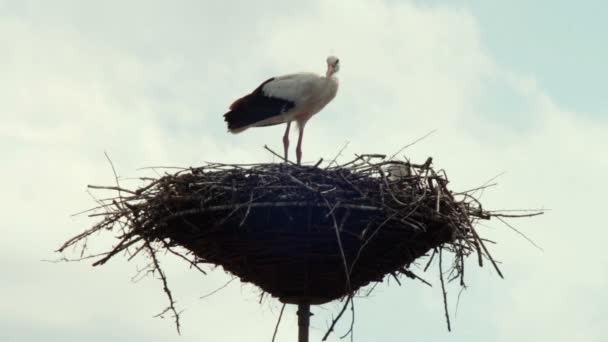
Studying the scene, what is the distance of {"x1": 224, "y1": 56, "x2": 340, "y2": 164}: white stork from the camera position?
8.80 metres

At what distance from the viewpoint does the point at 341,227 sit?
5.94m

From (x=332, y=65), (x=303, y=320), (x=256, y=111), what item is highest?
(x=332, y=65)

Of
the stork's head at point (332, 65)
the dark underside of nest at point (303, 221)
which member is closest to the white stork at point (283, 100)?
the stork's head at point (332, 65)

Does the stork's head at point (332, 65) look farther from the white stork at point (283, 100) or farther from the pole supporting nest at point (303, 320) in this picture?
Result: the pole supporting nest at point (303, 320)

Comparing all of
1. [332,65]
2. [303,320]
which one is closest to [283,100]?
[332,65]

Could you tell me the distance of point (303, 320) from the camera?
258 inches

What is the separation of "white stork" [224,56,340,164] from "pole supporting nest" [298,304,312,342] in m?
2.58

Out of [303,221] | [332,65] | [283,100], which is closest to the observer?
[303,221]

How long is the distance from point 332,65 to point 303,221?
3.14m

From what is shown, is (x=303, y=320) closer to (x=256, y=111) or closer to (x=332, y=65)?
(x=256, y=111)

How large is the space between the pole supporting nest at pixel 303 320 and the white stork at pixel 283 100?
258cm

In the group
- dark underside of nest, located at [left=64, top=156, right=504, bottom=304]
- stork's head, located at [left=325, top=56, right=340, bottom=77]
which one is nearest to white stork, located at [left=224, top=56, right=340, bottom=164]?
stork's head, located at [left=325, top=56, right=340, bottom=77]

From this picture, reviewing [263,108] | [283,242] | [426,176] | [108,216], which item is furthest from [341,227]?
[263,108]

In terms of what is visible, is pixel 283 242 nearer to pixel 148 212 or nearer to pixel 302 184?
pixel 302 184
